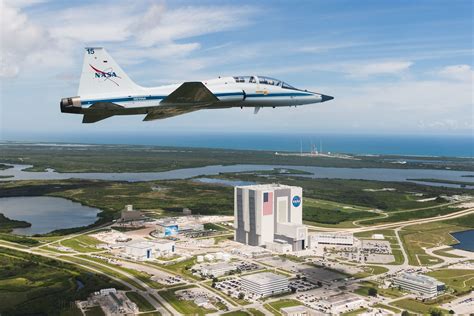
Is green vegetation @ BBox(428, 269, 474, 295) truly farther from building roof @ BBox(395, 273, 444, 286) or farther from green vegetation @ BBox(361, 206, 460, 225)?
green vegetation @ BBox(361, 206, 460, 225)

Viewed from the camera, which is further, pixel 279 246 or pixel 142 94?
pixel 279 246

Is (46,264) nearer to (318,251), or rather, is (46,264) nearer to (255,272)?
(255,272)

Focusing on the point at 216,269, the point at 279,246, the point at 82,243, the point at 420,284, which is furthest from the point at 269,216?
the point at 82,243

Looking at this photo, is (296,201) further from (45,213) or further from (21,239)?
(45,213)

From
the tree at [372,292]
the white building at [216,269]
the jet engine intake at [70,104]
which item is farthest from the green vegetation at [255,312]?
the jet engine intake at [70,104]

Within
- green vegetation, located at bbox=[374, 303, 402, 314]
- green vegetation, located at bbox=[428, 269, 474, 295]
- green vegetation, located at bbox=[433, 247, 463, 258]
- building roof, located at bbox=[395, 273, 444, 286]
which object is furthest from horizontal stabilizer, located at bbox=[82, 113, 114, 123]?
green vegetation, located at bbox=[433, 247, 463, 258]
